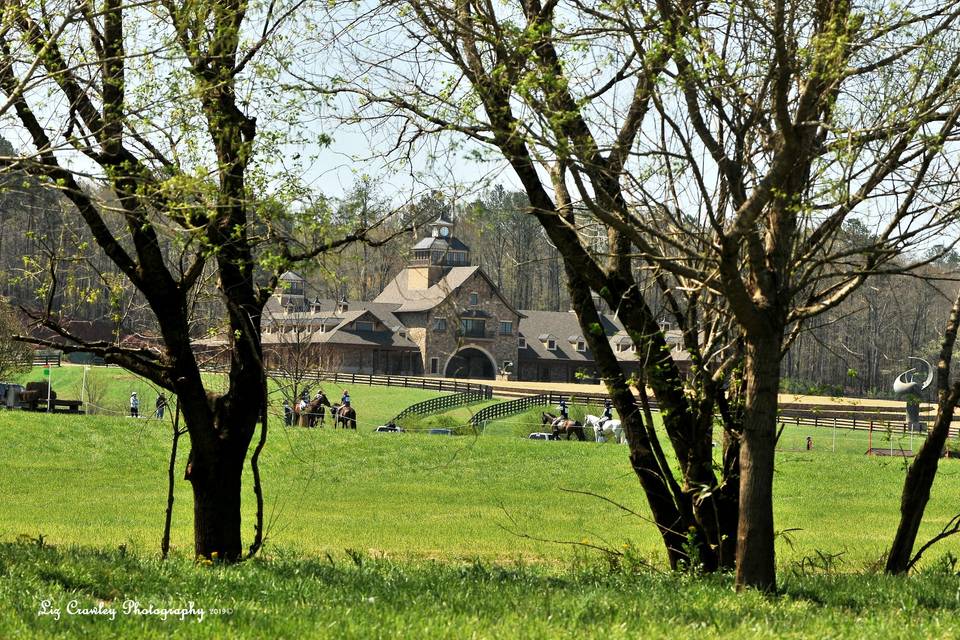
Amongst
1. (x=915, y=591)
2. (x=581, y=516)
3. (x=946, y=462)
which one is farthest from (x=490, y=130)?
(x=946, y=462)

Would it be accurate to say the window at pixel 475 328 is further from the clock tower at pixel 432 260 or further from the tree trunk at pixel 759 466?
the tree trunk at pixel 759 466

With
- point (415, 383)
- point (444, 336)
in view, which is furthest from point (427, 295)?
point (415, 383)

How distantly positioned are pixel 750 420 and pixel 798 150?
1.88 m

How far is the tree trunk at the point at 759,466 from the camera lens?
7.55 metres

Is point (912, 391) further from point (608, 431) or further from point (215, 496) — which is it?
point (608, 431)

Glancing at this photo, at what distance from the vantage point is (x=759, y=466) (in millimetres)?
7547

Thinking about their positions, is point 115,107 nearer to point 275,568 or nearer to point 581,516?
point 275,568

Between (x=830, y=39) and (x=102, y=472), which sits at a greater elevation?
(x=830, y=39)

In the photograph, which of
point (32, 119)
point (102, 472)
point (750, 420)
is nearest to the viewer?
point (750, 420)

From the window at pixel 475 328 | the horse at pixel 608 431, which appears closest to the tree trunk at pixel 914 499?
the horse at pixel 608 431

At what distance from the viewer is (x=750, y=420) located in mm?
7598

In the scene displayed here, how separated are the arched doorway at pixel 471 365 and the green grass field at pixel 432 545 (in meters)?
31.1

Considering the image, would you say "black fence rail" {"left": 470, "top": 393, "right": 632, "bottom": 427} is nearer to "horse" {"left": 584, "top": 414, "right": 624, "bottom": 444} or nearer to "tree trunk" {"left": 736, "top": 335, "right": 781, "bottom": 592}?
"horse" {"left": 584, "top": 414, "right": 624, "bottom": 444}

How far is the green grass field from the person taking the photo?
607 centimetres
